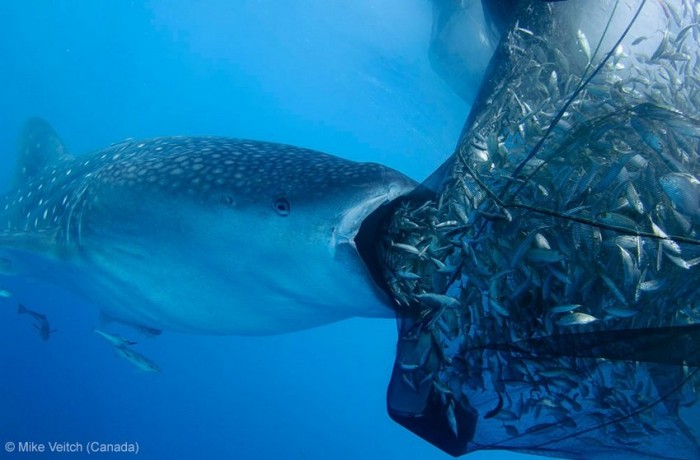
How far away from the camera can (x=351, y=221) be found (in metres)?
2.53

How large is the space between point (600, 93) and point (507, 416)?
6.14 feet

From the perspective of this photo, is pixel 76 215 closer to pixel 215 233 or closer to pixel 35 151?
pixel 215 233

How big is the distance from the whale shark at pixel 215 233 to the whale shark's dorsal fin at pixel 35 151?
2.77 metres

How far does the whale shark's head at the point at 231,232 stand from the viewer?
265 cm

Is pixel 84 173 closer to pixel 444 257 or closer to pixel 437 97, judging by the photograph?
pixel 444 257

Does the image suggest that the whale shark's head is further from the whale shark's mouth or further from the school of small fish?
the school of small fish

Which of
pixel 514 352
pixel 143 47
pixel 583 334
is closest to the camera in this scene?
pixel 583 334

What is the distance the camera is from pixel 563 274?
6.40 feet

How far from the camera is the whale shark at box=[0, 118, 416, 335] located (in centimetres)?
266

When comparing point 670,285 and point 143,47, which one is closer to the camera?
point 670,285

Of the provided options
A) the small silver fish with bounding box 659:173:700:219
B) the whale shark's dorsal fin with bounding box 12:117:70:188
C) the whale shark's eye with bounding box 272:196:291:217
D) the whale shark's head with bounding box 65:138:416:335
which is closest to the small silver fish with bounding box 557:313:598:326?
the small silver fish with bounding box 659:173:700:219

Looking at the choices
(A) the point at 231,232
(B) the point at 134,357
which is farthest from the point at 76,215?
(B) the point at 134,357

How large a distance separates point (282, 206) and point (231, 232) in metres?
0.50

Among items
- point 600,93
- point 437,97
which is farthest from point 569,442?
point 437,97
